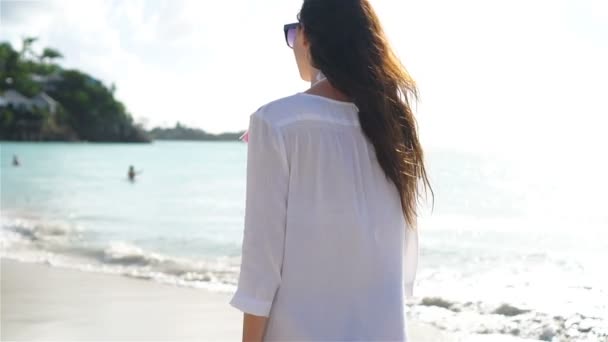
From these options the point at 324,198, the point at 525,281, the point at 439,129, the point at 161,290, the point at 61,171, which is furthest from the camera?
the point at 439,129

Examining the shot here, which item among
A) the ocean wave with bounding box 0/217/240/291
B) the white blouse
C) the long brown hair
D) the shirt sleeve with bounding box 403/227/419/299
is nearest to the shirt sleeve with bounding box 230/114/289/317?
the white blouse

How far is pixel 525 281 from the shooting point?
25.3 feet

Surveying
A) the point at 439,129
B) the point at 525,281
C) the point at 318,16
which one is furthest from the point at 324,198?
the point at 439,129

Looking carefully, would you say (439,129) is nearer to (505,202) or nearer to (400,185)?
(505,202)

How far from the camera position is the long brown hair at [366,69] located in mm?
1328

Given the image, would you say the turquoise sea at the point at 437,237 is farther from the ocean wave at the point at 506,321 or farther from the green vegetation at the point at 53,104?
the green vegetation at the point at 53,104

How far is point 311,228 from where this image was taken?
1.29 m

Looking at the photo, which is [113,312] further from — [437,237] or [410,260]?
[437,237]

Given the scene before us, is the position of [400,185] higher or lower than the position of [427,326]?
higher

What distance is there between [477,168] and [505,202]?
1503 centimetres

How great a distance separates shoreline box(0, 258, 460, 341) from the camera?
16.8 ft

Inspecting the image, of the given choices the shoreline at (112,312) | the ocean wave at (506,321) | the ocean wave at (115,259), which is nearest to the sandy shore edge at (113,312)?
the shoreline at (112,312)

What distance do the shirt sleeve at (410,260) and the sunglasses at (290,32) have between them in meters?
0.40

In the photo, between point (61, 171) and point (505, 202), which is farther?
point (61, 171)
